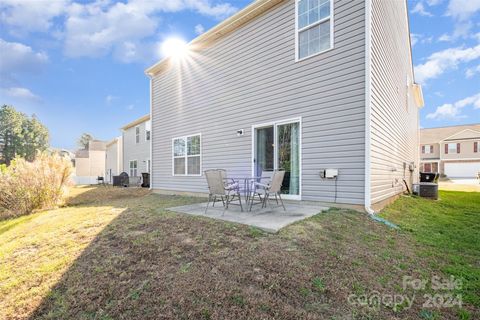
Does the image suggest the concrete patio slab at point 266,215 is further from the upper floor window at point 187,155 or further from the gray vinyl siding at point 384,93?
the upper floor window at point 187,155

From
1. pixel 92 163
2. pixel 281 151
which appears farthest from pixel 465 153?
pixel 92 163

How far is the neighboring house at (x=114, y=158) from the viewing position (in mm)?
21234

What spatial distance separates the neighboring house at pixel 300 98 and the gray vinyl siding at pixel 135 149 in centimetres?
959

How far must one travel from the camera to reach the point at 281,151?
5965 millimetres

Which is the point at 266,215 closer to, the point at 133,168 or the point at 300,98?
the point at 300,98

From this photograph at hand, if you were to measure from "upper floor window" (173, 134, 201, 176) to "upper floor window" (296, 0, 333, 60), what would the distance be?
4450 millimetres

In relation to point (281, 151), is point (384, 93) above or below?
above

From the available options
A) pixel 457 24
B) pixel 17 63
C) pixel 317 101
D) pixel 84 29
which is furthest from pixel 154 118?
pixel 457 24

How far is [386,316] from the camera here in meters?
1.91

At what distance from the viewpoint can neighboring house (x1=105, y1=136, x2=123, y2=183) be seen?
21.2 m

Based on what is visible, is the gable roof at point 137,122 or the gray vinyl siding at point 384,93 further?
the gable roof at point 137,122

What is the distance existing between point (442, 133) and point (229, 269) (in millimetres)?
40224

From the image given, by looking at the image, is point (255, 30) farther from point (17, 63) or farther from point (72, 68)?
point (17, 63)

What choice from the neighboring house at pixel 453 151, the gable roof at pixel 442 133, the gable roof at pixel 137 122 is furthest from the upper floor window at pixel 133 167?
the gable roof at pixel 442 133
